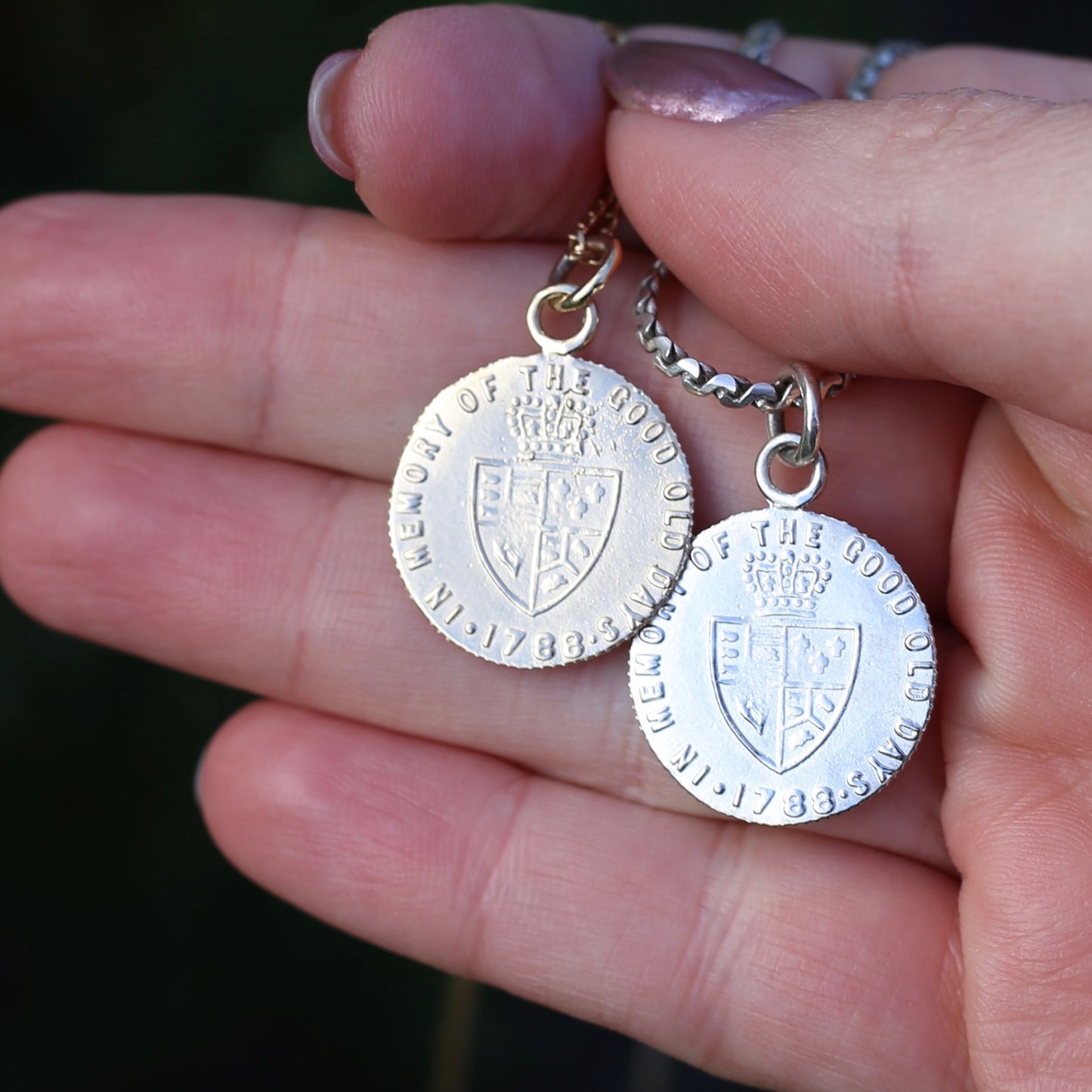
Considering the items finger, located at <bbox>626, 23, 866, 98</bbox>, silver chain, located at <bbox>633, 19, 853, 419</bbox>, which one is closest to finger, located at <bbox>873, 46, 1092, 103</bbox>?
finger, located at <bbox>626, 23, 866, 98</bbox>

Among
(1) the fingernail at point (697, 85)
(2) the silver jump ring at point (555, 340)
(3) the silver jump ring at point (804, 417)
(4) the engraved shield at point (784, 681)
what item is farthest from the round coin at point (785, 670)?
(1) the fingernail at point (697, 85)

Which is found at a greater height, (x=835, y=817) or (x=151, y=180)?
(x=151, y=180)

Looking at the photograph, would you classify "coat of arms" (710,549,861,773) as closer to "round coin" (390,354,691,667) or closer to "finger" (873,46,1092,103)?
"round coin" (390,354,691,667)

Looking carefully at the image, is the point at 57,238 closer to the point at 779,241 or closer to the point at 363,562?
the point at 363,562

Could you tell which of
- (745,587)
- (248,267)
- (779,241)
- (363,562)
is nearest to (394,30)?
(248,267)

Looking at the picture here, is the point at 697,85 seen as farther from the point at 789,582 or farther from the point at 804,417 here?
the point at 789,582
